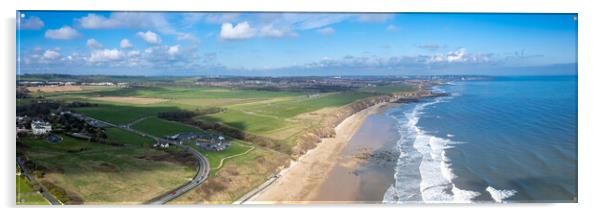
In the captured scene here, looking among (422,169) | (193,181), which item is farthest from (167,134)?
(422,169)

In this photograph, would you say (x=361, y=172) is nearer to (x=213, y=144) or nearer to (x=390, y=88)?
(x=390, y=88)

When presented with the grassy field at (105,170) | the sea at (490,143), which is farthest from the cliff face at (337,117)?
the grassy field at (105,170)

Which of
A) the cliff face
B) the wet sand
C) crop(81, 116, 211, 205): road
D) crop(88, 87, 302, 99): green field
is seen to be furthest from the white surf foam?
crop(81, 116, 211, 205): road

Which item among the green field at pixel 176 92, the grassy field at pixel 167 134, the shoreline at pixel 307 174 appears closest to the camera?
the grassy field at pixel 167 134

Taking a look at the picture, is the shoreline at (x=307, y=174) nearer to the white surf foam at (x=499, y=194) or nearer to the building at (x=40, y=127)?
the white surf foam at (x=499, y=194)

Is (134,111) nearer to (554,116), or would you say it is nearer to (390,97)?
(390,97)

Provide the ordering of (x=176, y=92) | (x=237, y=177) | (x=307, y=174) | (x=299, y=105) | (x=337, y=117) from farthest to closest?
(x=337, y=117) < (x=299, y=105) < (x=176, y=92) < (x=307, y=174) < (x=237, y=177)
